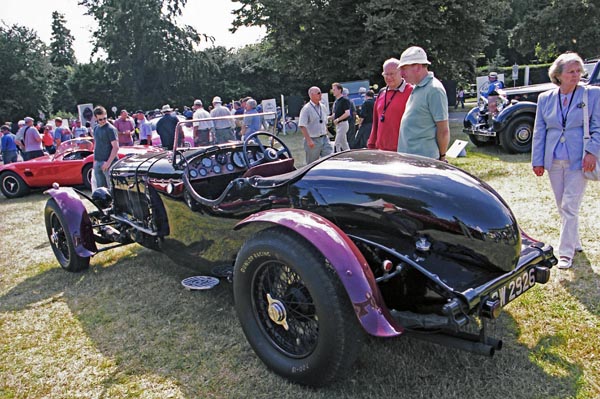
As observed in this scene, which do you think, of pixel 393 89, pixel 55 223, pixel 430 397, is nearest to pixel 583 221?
pixel 393 89

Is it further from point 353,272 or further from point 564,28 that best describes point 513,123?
point 564,28

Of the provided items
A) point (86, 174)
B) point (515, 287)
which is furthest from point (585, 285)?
point (86, 174)

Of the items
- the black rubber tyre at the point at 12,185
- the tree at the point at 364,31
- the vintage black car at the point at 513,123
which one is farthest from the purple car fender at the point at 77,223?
the tree at the point at 364,31

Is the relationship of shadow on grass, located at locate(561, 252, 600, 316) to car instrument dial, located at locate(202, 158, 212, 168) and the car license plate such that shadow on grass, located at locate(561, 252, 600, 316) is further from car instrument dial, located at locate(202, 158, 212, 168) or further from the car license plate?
car instrument dial, located at locate(202, 158, 212, 168)

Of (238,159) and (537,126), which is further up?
(537,126)

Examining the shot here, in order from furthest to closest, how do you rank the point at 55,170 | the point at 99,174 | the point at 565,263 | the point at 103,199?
the point at 55,170 < the point at 99,174 < the point at 103,199 < the point at 565,263

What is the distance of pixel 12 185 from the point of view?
11102 millimetres

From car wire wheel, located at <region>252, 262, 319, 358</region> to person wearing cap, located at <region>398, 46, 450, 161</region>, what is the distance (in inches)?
78.1

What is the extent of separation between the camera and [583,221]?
5.06m

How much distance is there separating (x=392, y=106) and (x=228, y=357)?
9.60 ft

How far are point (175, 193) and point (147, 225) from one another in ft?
2.83

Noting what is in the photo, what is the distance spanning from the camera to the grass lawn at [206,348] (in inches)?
103

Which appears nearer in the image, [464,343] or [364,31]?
[464,343]

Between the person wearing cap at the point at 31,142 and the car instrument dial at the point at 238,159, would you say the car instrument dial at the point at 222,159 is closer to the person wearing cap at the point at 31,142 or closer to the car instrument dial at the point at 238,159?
the car instrument dial at the point at 238,159
